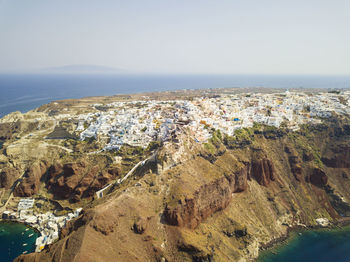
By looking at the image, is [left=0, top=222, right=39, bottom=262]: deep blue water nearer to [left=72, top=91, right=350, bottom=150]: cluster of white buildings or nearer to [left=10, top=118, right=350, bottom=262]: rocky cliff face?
[left=10, top=118, right=350, bottom=262]: rocky cliff face

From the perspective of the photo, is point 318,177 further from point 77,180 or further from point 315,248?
point 77,180

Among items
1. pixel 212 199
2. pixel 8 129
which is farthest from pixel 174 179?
pixel 8 129

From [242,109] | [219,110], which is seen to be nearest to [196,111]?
[219,110]

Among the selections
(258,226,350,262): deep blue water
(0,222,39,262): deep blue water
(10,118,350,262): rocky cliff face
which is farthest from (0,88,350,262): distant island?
(258,226,350,262): deep blue water

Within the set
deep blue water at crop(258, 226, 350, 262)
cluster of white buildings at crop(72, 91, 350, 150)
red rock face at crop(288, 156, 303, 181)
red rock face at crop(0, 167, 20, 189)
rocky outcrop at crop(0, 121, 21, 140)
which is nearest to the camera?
deep blue water at crop(258, 226, 350, 262)

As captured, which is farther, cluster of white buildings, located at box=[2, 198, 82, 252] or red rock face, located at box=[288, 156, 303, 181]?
red rock face, located at box=[288, 156, 303, 181]

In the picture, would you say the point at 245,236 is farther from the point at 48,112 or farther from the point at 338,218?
the point at 48,112

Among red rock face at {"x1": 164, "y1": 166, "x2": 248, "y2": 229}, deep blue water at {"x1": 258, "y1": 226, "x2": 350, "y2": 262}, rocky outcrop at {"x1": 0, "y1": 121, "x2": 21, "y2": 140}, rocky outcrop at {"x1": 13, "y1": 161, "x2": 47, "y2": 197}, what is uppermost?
rocky outcrop at {"x1": 0, "y1": 121, "x2": 21, "y2": 140}
